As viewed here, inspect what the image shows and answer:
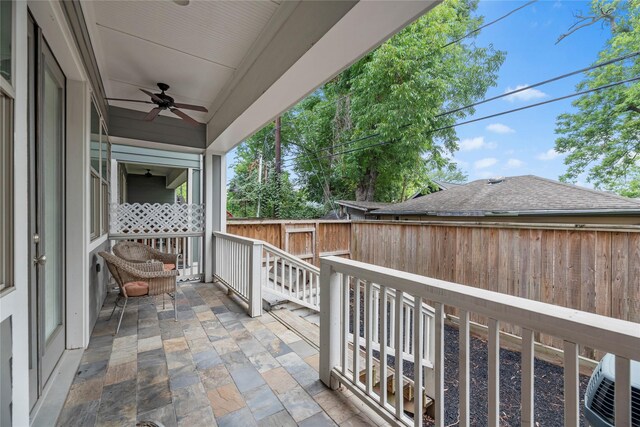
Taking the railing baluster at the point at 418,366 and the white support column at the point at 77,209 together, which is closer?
the railing baluster at the point at 418,366

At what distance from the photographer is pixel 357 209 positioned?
34.3ft

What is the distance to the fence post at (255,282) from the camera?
3088mm

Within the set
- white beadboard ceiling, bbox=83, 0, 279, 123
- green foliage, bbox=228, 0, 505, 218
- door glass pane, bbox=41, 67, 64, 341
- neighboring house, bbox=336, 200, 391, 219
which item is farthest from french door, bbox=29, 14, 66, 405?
neighboring house, bbox=336, 200, 391, 219

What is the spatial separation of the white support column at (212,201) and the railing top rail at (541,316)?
3844 millimetres

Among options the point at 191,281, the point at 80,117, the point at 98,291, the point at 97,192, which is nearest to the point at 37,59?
the point at 80,117

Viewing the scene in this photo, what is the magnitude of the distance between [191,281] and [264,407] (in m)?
3.43

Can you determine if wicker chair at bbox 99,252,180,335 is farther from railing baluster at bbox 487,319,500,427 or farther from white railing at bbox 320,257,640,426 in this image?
railing baluster at bbox 487,319,500,427

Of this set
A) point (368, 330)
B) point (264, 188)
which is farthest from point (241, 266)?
point (264, 188)

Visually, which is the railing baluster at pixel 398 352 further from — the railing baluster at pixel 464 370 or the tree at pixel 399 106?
the tree at pixel 399 106

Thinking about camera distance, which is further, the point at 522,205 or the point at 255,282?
the point at 522,205

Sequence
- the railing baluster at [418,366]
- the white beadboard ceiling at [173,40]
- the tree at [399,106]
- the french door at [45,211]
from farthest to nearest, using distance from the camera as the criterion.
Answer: the tree at [399,106] → the white beadboard ceiling at [173,40] → the french door at [45,211] → the railing baluster at [418,366]

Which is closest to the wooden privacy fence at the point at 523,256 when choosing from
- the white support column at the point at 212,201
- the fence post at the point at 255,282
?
the white support column at the point at 212,201

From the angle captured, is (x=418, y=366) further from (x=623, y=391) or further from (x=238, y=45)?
(x=238, y=45)

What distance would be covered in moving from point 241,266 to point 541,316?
3.16 metres
